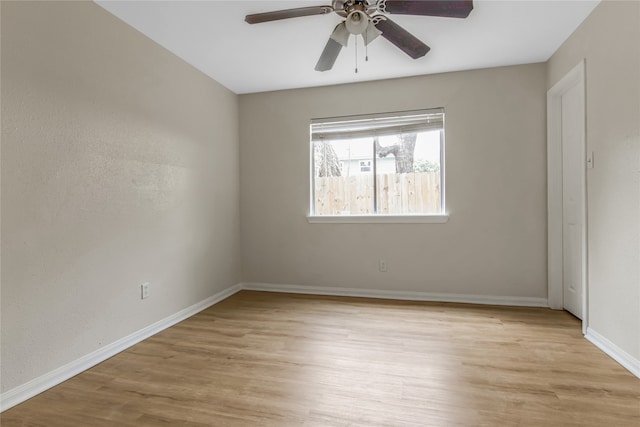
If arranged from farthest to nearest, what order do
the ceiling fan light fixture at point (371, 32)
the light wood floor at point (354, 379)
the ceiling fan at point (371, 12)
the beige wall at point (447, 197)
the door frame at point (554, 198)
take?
1. the beige wall at point (447, 197)
2. the door frame at point (554, 198)
3. the ceiling fan light fixture at point (371, 32)
4. the ceiling fan at point (371, 12)
5. the light wood floor at point (354, 379)

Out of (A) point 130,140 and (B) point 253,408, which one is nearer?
(B) point 253,408

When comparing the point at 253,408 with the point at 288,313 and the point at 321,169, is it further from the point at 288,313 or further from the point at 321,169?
the point at 321,169

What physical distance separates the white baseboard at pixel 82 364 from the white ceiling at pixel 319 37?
2364 mm

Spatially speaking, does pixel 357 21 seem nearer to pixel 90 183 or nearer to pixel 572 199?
pixel 90 183

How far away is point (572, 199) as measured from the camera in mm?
2842

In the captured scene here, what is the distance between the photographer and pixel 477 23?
7.89ft

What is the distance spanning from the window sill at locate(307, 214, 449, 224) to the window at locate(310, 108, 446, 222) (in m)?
0.03

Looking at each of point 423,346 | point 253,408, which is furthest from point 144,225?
point 423,346

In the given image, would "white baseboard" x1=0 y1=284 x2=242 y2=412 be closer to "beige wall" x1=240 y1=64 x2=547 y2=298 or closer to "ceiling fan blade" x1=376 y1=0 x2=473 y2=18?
"beige wall" x1=240 y1=64 x2=547 y2=298

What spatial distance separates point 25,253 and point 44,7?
4.60 ft

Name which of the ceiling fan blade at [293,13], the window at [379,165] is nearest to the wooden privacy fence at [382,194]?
the window at [379,165]

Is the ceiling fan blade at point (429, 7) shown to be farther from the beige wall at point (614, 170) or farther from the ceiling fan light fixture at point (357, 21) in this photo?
the beige wall at point (614, 170)

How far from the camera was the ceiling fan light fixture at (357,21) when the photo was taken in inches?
72.2

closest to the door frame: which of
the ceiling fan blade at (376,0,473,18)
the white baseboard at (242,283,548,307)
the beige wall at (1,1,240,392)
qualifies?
the white baseboard at (242,283,548,307)
